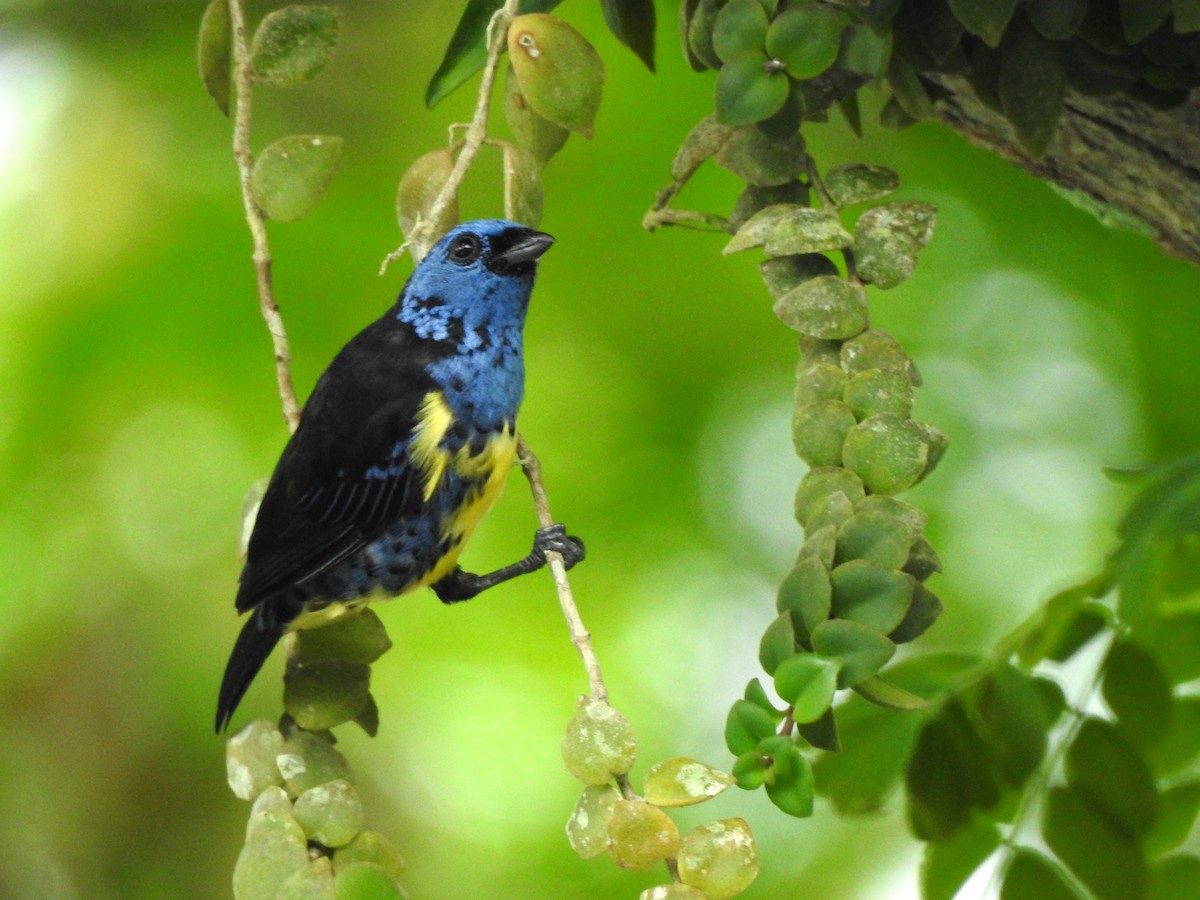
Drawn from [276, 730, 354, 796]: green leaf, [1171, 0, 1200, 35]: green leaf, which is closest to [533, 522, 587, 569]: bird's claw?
[276, 730, 354, 796]: green leaf

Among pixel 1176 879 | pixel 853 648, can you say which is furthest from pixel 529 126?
pixel 1176 879

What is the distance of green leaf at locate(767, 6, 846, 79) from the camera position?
0.56 metres

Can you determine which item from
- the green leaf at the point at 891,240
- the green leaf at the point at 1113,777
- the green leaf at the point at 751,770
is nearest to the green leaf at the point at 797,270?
the green leaf at the point at 891,240

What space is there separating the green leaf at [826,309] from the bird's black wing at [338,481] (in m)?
0.30

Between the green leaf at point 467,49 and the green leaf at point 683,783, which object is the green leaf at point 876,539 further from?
the green leaf at point 467,49

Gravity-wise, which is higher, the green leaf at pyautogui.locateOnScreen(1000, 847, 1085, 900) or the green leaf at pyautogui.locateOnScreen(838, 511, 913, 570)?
the green leaf at pyautogui.locateOnScreen(838, 511, 913, 570)

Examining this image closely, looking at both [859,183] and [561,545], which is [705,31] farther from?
[561,545]

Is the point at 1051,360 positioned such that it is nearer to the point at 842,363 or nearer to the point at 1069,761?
the point at 1069,761

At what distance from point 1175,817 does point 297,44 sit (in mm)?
685

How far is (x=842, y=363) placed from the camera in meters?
0.57

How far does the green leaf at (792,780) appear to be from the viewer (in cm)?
47

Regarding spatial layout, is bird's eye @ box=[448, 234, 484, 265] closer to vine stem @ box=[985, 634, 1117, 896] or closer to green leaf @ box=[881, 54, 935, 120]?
green leaf @ box=[881, 54, 935, 120]

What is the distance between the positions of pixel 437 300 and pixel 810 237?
1.14ft

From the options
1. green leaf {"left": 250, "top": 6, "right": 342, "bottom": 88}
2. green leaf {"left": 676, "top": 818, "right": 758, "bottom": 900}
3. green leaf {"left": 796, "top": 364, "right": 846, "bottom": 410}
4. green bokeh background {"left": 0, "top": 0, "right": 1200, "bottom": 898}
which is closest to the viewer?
green leaf {"left": 676, "top": 818, "right": 758, "bottom": 900}
